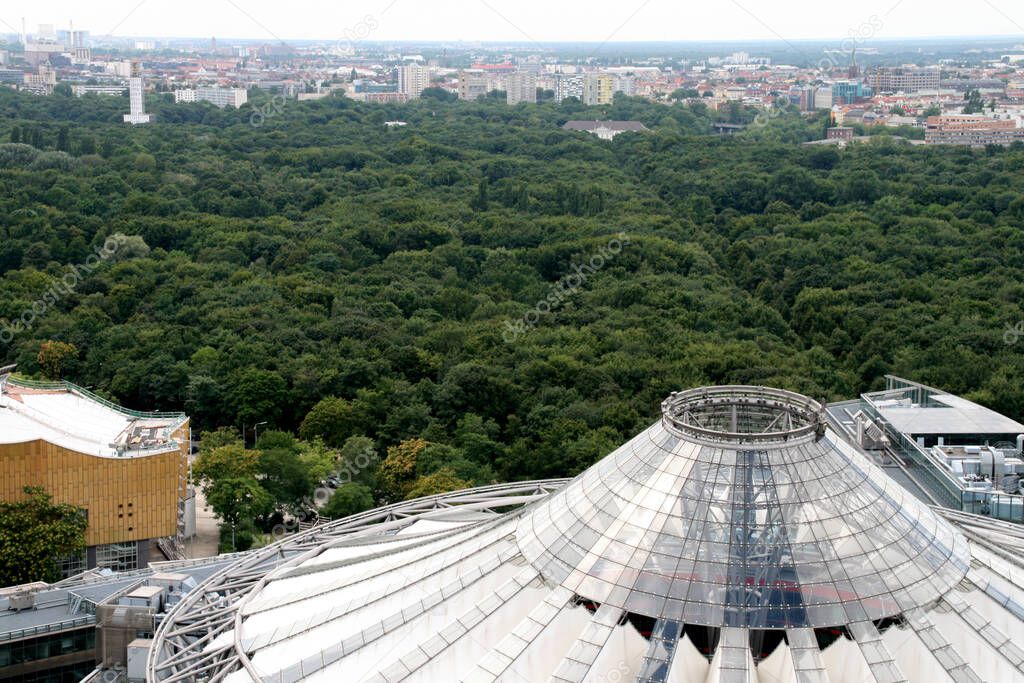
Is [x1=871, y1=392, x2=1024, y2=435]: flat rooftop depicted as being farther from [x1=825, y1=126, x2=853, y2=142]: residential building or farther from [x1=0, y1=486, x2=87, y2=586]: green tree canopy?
[x1=825, y1=126, x2=853, y2=142]: residential building

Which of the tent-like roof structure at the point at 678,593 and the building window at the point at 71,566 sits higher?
the tent-like roof structure at the point at 678,593

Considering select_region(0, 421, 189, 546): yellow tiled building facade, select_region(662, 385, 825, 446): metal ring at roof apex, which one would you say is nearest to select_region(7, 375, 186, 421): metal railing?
select_region(0, 421, 189, 546): yellow tiled building facade

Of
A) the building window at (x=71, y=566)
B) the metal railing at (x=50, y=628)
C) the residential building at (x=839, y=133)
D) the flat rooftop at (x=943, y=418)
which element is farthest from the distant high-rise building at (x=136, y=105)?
the metal railing at (x=50, y=628)

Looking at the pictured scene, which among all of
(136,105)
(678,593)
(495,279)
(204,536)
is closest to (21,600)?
(204,536)

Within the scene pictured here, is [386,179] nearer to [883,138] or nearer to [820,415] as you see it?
[883,138]

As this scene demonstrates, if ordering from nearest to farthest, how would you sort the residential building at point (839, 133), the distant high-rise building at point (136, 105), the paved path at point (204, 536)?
the paved path at point (204, 536) → the distant high-rise building at point (136, 105) → the residential building at point (839, 133)

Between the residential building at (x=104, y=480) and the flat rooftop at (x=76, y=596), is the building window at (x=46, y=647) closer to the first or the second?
the flat rooftop at (x=76, y=596)

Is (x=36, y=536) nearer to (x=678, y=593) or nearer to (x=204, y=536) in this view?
(x=204, y=536)
